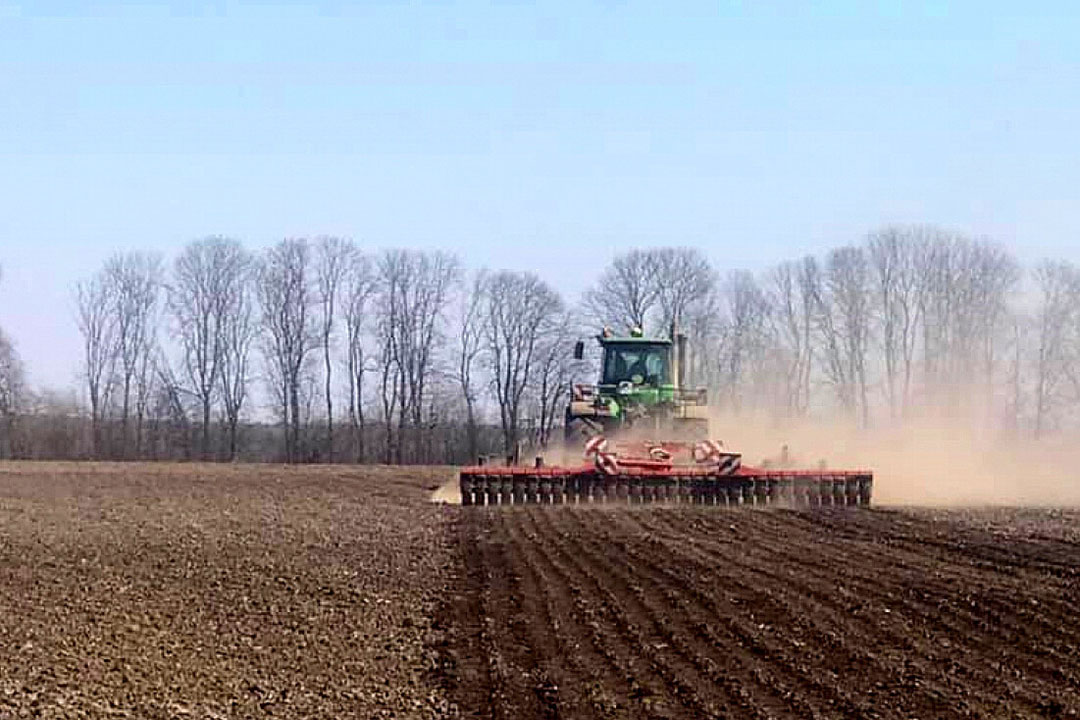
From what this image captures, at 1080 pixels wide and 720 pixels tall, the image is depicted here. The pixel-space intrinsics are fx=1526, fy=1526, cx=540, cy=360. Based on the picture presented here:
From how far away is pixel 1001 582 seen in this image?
1619cm

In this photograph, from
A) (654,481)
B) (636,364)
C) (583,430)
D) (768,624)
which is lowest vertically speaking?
(768,624)

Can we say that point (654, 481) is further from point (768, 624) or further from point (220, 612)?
point (768, 624)

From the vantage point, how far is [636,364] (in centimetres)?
3409

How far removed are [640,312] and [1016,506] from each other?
50598 mm

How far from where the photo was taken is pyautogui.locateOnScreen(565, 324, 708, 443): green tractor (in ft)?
107

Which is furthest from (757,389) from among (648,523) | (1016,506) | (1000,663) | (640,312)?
(1000,663)

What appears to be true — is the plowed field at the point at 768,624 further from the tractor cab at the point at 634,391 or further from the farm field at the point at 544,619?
the tractor cab at the point at 634,391

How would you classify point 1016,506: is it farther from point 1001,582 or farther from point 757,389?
point 757,389

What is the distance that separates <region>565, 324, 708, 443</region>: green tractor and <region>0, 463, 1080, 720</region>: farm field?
23.8 ft

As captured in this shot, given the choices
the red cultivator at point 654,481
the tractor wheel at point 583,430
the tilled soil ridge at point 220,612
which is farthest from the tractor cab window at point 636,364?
the tilled soil ridge at point 220,612

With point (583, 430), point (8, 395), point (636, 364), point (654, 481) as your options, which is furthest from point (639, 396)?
point (8, 395)

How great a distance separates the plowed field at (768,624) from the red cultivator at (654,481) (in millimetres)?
6089

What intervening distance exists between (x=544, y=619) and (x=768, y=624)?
2015 mm

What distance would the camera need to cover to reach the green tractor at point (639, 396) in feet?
107
